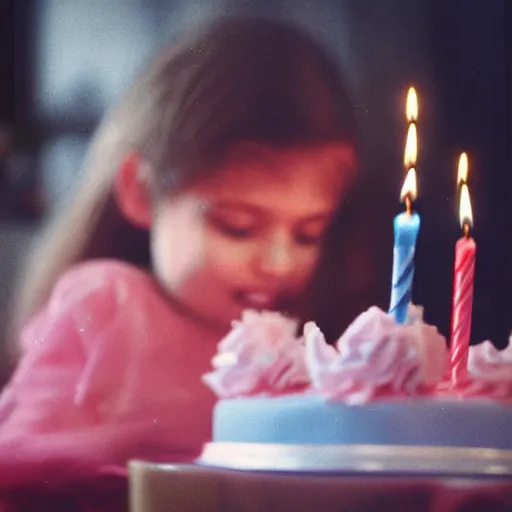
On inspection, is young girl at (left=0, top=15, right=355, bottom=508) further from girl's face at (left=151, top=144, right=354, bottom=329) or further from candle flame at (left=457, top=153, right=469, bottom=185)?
candle flame at (left=457, top=153, right=469, bottom=185)

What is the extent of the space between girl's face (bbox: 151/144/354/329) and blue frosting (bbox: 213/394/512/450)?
51 centimetres

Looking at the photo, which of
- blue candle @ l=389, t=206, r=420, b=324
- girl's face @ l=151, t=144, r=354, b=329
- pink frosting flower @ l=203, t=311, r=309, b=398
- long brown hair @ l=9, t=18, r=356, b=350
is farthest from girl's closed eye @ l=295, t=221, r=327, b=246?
blue candle @ l=389, t=206, r=420, b=324

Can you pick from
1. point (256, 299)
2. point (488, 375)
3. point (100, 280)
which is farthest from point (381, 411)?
point (100, 280)

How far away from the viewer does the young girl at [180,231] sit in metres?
1.66

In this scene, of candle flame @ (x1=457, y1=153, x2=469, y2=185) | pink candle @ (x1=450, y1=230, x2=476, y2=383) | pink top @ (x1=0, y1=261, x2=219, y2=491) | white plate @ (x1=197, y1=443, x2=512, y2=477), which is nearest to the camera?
white plate @ (x1=197, y1=443, x2=512, y2=477)

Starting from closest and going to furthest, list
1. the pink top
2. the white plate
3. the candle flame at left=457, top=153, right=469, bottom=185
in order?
the white plate → the candle flame at left=457, top=153, right=469, bottom=185 → the pink top

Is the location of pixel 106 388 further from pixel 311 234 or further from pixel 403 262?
pixel 403 262

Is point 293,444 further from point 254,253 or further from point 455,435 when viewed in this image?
point 254,253

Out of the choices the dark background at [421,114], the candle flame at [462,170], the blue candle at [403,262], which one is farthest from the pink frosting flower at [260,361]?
the dark background at [421,114]

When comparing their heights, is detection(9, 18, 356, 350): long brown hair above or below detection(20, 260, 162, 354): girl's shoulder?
above

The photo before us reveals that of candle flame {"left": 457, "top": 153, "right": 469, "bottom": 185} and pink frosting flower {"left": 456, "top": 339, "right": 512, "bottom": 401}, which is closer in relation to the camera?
pink frosting flower {"left": 456, "top": 339, "right": 512, "bottom": 401}

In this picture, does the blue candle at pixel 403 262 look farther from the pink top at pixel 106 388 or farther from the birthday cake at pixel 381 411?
the pink top at pixel 106 388

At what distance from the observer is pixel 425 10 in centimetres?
172

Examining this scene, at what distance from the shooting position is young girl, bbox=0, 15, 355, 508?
1.66 m
